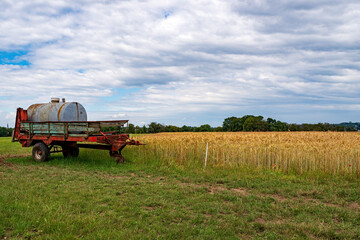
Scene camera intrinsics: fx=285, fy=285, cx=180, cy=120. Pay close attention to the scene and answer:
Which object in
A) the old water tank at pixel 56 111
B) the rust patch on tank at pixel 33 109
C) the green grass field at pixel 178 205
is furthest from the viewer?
the rust patch on tank at pixel 33 109

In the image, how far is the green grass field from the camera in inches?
210

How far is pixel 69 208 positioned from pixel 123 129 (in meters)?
9.14

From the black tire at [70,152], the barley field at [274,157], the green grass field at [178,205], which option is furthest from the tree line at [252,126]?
the green grass field at [178,205]

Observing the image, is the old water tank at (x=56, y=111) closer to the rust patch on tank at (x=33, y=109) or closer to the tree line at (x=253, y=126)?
the rust patch on tank at (x=33, y=109)

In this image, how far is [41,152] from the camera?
1509 cm

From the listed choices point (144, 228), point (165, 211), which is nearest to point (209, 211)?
point (165, 211)

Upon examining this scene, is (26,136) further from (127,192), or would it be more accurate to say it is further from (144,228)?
(144,228)

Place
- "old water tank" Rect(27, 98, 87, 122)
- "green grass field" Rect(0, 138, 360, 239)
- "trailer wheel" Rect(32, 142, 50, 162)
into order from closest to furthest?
"green grass field" Rect(0, 138, 360, 239) → "trailer wheel" Rect(32, 142, 50, 162) → "old water tank" Rect(27, 98, 87, 122)

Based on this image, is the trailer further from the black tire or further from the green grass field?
the green grass field

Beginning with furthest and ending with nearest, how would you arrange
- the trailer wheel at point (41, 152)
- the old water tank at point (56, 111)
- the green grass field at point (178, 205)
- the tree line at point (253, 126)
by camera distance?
the tree line at point (253, 126) → the old water tank at point (56, 111) → the trailer wheel at point (41, 152) → the green grass field at point (178, 205)

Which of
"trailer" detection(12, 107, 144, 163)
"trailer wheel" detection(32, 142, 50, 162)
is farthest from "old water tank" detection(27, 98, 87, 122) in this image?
"trailer wheel" detection(32, 142, 50, 162)

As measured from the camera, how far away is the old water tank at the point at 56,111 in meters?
15.3

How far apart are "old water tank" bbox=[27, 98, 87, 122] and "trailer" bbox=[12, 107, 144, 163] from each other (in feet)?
1.61

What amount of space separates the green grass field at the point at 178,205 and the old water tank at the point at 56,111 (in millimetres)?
4428
